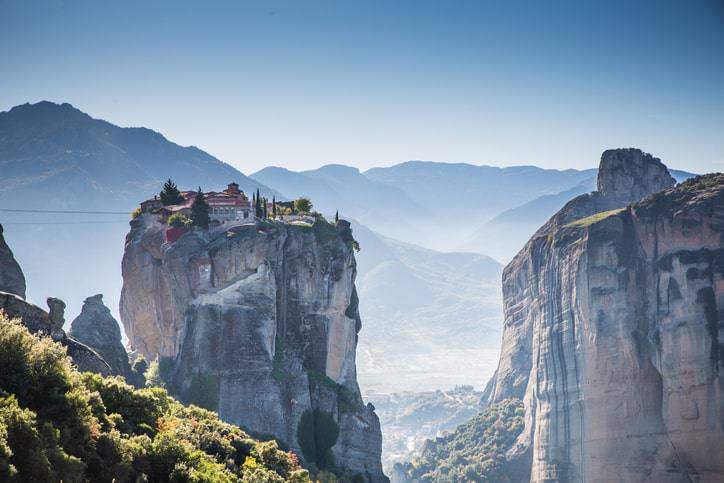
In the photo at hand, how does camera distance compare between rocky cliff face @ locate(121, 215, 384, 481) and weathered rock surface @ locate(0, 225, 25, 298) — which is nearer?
weathered rock surface @ locate(0, 225, 25, 298)

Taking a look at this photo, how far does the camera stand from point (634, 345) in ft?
330

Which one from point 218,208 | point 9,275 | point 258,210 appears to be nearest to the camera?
point 9,275

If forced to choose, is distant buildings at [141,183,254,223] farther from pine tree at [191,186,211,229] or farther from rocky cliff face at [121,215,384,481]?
rocky cliff face at [121,215,384,481]

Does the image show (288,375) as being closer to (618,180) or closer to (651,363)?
(651,363)

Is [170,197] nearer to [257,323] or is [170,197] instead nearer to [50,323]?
[257,323]

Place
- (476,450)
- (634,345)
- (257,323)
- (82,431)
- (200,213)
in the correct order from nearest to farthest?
(82,431)
(257,323)
(200,213)
(634,345)
(476,450)

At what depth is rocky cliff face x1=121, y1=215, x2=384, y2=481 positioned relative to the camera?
231 feet

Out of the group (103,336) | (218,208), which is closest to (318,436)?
(103,336)

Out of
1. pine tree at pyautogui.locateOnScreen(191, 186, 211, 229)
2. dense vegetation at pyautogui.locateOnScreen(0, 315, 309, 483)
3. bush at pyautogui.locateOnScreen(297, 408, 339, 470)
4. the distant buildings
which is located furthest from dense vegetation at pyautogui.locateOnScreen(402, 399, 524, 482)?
dense vegetation at pyautogui.locateOnScreen(0, 315, 309, 483)

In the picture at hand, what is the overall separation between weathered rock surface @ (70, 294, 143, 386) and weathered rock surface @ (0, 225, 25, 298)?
9226mm

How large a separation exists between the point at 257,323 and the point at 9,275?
2092 cm

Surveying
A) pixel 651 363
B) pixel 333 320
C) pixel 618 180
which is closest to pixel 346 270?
pixel 333 320

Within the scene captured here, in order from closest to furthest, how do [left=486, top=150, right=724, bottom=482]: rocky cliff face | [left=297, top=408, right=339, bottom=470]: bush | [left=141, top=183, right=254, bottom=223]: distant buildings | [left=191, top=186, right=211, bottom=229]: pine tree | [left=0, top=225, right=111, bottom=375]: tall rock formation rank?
[left=0, top=225, right=111, bottom=375]: tall rock formation → [left=297, top=408, right=339, bottom=470]: bush → [left=191, top=186, right=211, bottom=229]: pine tree → [left=141, top=183, right=254, bottom=223]: distant buildings → [left=486, top=150, right=724, bottom=482]: rocky cliff face

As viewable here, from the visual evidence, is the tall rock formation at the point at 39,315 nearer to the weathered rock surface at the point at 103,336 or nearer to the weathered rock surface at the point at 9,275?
the weathered rock surface at the point at 9,275
